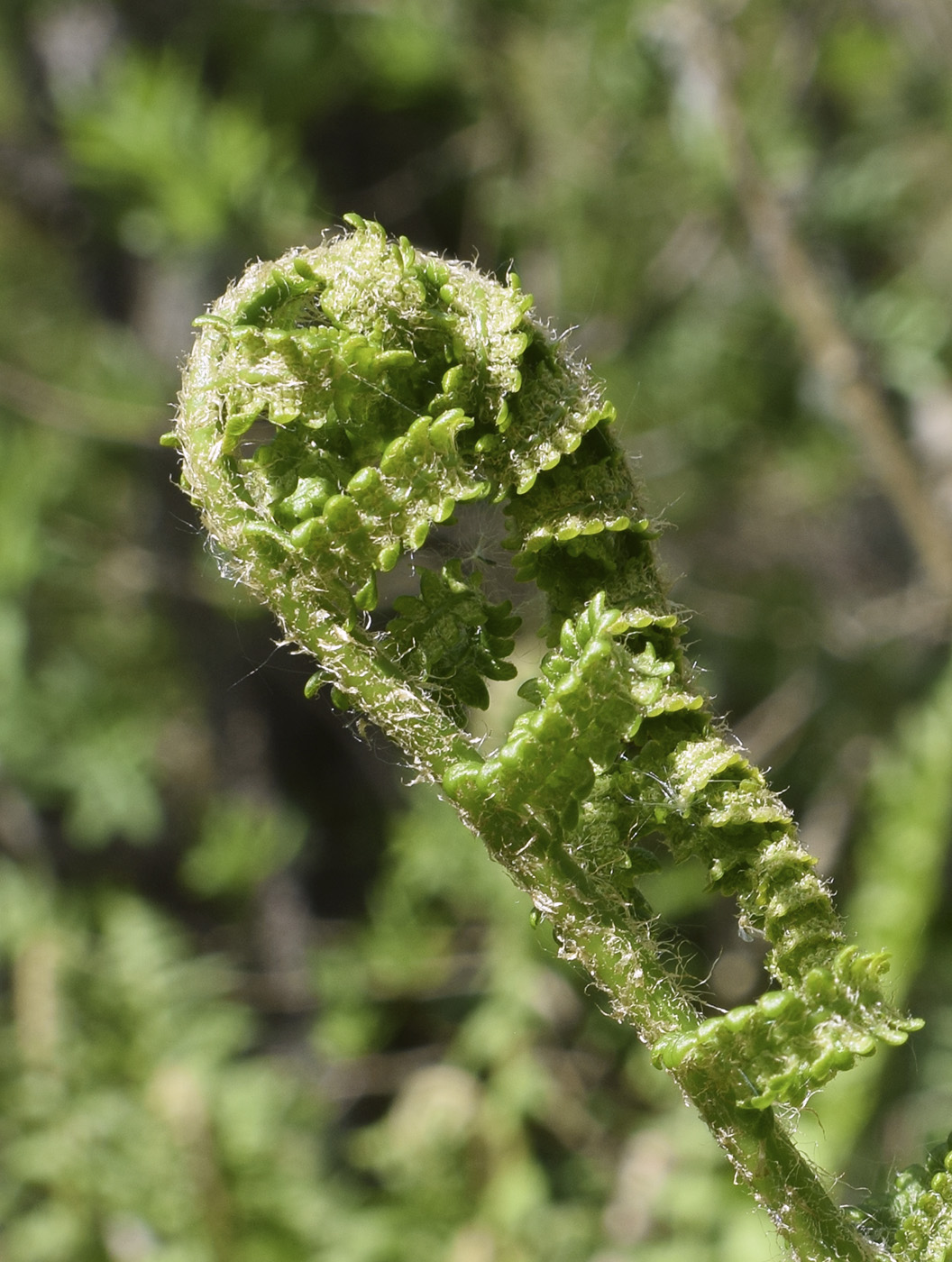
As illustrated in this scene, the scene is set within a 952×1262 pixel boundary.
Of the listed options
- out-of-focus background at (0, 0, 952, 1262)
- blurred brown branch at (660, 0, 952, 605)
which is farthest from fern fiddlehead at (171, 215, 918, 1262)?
blurred brown branch at (660, 0, 952, 605)

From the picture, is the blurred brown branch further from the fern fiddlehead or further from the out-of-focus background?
the fern fiddlehead

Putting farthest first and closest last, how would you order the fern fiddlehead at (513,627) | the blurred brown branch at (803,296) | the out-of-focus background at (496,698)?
the out-of-focus background at (496,698)
the blurred brown branch at (803,296)
the fern fiddlehead at (513,627)

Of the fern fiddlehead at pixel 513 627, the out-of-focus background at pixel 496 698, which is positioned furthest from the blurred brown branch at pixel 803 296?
the fern fiddlehead at pixel 513 627

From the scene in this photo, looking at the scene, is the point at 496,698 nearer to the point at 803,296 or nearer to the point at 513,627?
the point at 803,296

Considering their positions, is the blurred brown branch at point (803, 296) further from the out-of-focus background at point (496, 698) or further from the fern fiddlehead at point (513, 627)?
the fern fiddlehead at point (513, 627)

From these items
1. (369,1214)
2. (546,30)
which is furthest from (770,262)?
(369,1214)

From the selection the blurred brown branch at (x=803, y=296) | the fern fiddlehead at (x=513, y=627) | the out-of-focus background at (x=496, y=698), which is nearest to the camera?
the fern fiddlehead at (x=513, y=627)

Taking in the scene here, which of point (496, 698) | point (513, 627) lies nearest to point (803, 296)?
point (496, 698)
